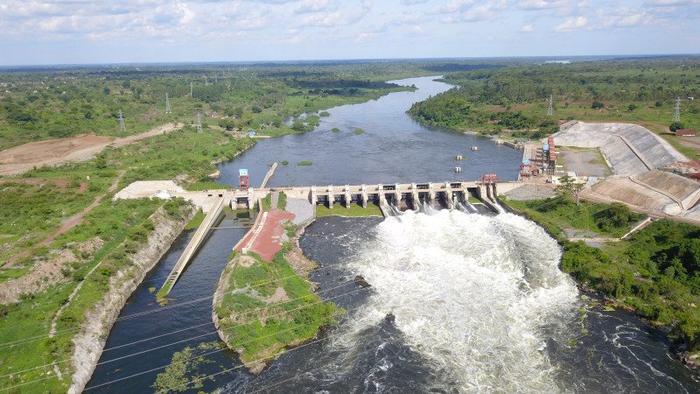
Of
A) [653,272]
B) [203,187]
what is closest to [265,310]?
[653,272]

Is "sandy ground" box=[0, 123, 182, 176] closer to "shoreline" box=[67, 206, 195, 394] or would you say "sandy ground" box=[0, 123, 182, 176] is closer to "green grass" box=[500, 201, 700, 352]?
"shoreline" box=[67, 206, 195, 394]

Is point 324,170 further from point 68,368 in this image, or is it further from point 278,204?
point 68,368

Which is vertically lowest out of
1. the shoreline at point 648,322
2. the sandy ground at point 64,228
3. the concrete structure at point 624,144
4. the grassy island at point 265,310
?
the shoreline at point 648,322

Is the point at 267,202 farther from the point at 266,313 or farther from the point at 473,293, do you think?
the point at 473,293

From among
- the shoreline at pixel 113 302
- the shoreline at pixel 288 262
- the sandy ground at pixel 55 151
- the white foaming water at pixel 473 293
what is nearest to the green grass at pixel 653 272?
the white foaming water at pixel 473 293

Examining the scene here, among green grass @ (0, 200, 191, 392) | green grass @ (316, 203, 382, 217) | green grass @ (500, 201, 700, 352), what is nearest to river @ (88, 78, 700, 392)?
green grass @ (500, 201, 700, 352)

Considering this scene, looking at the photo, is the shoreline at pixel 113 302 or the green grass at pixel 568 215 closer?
the shoreline at pixel 113 302

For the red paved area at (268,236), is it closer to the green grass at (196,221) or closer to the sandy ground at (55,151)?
the green grass at (196,221)
